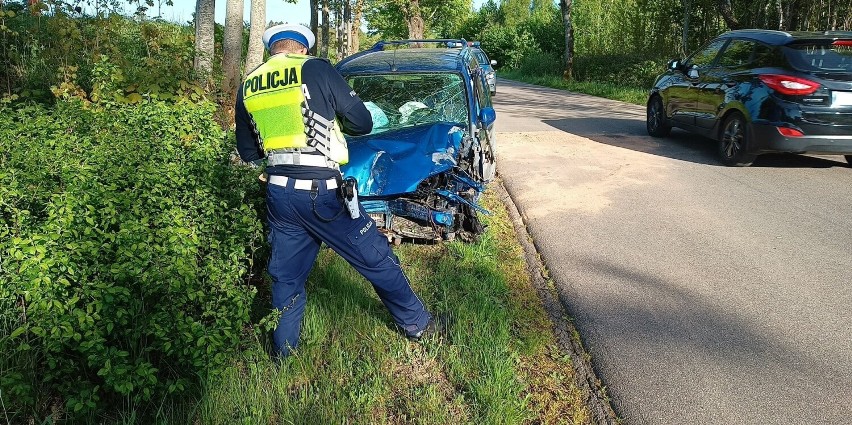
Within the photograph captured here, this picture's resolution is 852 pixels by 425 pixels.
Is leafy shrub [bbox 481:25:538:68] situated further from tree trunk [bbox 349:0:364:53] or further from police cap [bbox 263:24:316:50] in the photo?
police cap [bbox 263:24:316:50]

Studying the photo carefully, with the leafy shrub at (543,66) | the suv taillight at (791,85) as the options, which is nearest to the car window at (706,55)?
the suv taillight at (791,85)

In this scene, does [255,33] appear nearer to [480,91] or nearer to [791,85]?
[480,91]

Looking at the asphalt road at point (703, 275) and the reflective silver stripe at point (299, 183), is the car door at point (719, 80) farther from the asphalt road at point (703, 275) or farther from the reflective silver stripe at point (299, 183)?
the reflective silver stripe at point (299, 183)

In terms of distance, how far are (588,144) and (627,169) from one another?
2043 mm

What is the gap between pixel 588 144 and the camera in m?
10.6

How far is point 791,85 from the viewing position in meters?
7.74

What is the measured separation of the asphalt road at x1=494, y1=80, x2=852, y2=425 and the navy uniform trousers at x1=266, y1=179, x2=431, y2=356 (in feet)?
4.63

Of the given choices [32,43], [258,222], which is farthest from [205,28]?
[258,222]

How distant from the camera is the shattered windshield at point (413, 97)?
645cm

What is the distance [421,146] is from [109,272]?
120 inches

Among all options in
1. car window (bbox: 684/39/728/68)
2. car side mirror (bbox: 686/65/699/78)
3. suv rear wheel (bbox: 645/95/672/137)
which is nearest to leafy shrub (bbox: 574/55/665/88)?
suv rear wheel (bbox: 645/95/672/137)

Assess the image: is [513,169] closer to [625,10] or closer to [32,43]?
[32,43]

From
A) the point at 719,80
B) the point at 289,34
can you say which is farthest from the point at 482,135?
the point at 719,80

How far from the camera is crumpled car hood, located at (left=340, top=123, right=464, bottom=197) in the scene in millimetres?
5117
